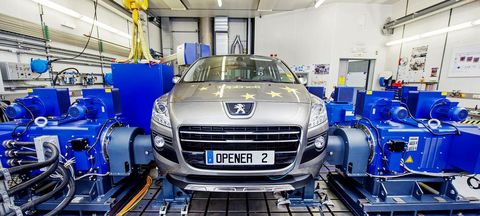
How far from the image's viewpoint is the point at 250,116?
56.6 inches

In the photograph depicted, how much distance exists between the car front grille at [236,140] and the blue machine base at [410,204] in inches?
38.4

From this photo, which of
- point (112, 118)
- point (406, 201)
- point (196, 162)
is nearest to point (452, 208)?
point (406, 201)

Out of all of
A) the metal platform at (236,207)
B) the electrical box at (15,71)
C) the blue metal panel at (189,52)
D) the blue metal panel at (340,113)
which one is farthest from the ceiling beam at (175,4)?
the metal platform at (236,207)

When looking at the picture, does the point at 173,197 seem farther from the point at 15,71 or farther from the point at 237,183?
the point at 15,71

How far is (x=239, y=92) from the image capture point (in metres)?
1.72

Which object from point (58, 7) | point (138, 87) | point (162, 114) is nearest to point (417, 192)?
point (162, 114)

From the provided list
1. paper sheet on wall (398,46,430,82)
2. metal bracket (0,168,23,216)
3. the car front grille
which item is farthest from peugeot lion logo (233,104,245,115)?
paper sheet on wall (398,46,430,82)

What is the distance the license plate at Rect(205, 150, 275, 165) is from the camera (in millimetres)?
1404

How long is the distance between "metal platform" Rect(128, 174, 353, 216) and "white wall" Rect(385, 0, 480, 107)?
5.03m

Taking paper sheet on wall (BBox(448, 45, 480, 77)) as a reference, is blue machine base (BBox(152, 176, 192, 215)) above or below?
below

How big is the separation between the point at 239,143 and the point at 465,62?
613 centimetres

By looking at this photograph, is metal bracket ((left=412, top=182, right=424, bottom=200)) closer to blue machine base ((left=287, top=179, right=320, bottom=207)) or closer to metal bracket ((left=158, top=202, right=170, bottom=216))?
blue machine base ((left=287, top=179, right=320, bottom=207))

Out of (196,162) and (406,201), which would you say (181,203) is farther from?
(406,201)

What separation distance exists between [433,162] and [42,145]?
338cm
